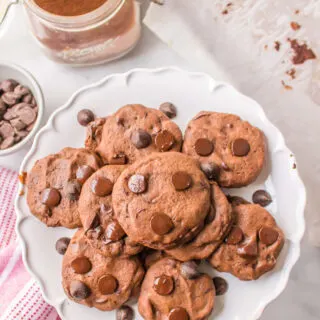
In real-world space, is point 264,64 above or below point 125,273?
above

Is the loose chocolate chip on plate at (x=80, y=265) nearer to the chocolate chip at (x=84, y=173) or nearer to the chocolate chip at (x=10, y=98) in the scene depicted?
the chocolate chip at (x=84, y=173)

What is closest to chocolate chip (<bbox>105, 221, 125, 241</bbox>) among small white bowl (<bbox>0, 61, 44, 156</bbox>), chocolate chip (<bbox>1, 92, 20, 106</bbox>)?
small white bowl (<bbox>0, 61, 44, 156</bbox>)

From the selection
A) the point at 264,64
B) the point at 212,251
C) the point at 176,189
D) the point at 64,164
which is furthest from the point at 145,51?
the point at 212,251

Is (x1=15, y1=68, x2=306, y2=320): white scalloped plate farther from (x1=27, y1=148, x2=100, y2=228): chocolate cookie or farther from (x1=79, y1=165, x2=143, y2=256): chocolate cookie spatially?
(x1=79, y1=165, x2=143, y2=256): chocolate cookie

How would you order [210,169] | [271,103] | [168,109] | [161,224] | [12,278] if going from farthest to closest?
[271,103] → [12,278] → [168,109] → [210,169] → [161,224]

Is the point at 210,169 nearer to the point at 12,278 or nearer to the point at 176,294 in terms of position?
the point at 176,294

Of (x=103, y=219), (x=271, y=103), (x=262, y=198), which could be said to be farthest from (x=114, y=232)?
(x=271, y=103)

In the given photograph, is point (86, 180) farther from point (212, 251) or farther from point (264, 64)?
point (264, 64)
